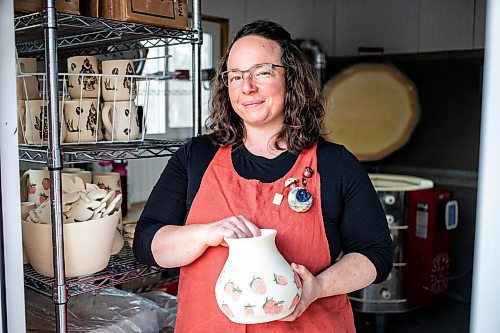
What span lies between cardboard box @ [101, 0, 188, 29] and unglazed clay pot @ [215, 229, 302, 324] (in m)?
0.58

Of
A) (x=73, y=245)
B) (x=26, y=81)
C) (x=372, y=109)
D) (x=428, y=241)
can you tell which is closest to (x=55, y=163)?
(x=73, y=245)

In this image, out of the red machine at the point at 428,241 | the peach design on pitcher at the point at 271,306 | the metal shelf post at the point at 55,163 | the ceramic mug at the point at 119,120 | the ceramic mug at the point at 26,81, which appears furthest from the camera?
the red machine at the point at 428,241

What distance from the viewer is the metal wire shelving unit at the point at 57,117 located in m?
1.10

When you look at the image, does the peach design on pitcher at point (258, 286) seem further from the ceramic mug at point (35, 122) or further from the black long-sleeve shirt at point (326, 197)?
the ceramic mug at point (35, 122)

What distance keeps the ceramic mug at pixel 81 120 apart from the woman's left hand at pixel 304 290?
62cm

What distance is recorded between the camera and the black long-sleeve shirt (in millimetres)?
1175

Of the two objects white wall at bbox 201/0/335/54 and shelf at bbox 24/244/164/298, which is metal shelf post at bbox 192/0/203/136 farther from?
white wall at bbox 201/0/335/54

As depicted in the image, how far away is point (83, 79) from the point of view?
1365 millimetres

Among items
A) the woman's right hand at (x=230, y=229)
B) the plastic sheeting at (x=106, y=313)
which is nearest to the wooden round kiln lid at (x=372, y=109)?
the plastic sheeting at (x=106, y=313)

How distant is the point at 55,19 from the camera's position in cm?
109

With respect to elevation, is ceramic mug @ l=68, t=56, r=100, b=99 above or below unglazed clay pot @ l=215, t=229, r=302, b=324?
above

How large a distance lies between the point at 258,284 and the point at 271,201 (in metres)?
0.23

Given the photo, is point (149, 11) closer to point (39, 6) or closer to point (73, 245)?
point (39, 6)

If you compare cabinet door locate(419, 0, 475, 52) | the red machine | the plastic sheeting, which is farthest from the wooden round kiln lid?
the plastic sheeting
